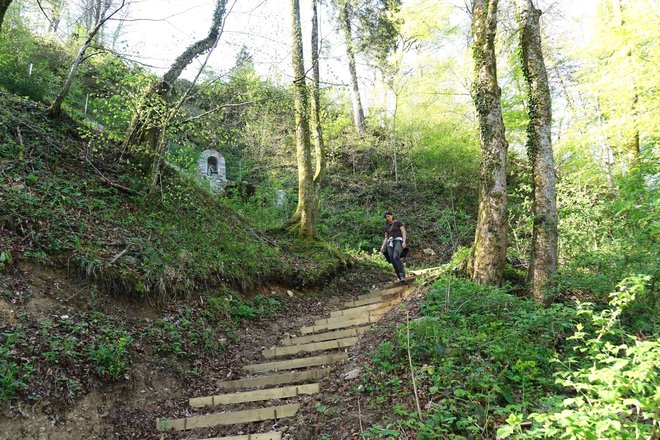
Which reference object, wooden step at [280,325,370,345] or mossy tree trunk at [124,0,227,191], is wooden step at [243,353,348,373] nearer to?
wooden step at [280,325,370,345]

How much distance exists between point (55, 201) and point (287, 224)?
603 cm

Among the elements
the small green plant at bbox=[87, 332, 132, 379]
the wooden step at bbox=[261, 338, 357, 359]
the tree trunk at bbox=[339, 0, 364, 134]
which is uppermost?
the tree trunk at bbox=[339, 0, 364, 134]

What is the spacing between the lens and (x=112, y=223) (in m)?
6.44

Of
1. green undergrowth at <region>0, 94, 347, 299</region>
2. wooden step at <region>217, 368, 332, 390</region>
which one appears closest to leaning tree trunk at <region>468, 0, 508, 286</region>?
wooden step at <region>217, 368, 332, 390</region>

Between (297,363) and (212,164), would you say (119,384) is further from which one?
(212,164)

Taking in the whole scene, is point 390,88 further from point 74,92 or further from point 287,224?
point 74,92

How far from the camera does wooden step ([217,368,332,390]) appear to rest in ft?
16.0

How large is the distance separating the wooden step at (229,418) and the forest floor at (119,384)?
0.09 meters

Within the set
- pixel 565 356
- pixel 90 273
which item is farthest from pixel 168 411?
pixel 565 356

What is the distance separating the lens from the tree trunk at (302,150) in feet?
34.9

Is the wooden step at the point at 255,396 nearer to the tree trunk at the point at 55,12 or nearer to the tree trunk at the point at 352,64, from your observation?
the tree trunk at the point at 55,12

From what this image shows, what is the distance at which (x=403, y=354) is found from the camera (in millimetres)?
4141

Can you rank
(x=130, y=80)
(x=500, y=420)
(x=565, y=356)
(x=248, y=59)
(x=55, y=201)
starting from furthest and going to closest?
1. (x=248, y=59)
2. (x=130, y=80)
3. (x=55, y=201)
4. (x=565, y=356)
5. (x=500, y=420)

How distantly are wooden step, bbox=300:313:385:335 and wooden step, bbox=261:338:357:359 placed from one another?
78 centimetres
